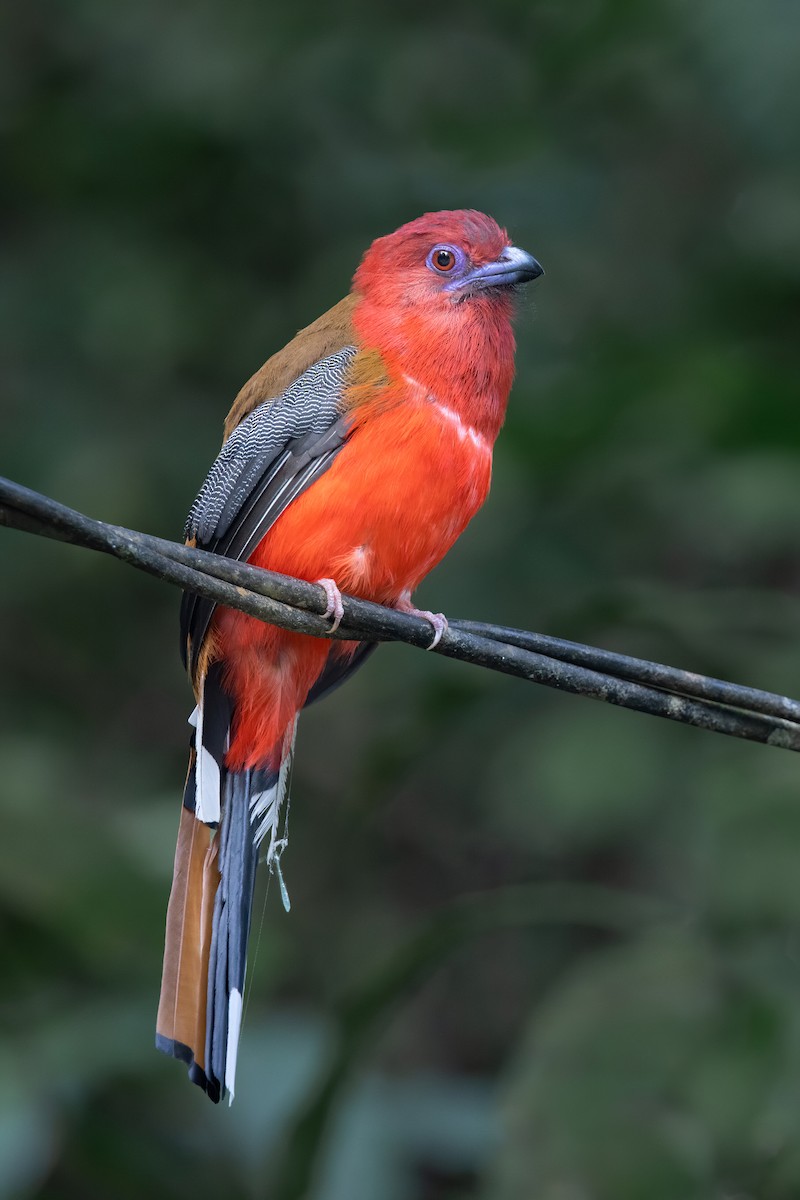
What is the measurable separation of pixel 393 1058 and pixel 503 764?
1.72 meters

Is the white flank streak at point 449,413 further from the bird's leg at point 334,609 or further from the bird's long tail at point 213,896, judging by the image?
the bird's long tail at point 213,896

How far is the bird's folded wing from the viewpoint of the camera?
3.14 meters

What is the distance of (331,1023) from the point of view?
3840mm

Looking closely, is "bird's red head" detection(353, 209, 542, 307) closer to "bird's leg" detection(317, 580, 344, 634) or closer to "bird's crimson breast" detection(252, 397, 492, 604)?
"bird's crimson breast" detection(252, 397, 492, 604)

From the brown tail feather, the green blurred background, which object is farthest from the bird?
the green blurred background

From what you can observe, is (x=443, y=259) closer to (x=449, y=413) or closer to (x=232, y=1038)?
(x=449, y=413)

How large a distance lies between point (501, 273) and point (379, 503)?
0.80m

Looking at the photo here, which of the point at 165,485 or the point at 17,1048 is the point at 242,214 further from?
the point at 17,1048

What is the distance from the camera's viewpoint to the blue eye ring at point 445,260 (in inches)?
139

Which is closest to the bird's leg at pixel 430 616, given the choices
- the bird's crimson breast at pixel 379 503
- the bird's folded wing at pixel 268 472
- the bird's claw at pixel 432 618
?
the bird's claw at pixel 432 618

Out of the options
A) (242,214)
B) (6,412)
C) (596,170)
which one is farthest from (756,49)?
(6,412)

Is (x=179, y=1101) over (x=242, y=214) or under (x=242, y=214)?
under

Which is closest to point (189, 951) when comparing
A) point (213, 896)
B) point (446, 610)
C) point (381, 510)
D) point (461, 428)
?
point (213, 896)

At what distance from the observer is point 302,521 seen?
311 cm
